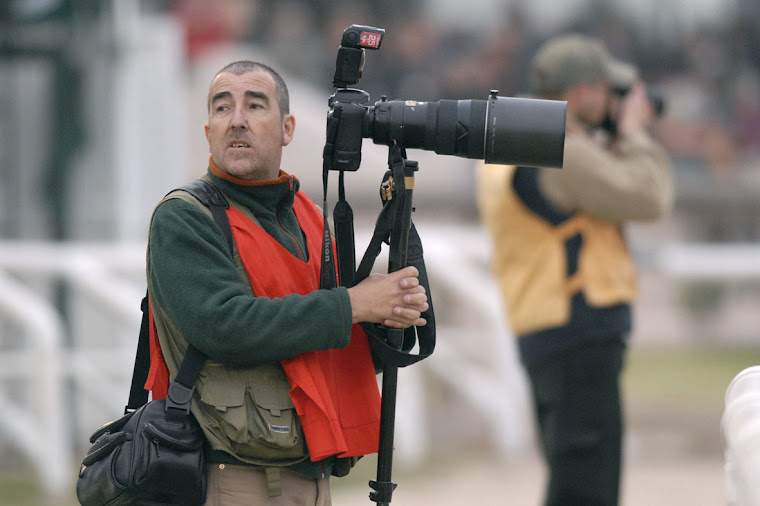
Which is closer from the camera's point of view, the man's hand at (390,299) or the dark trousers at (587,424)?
the man's hand at (390,299)

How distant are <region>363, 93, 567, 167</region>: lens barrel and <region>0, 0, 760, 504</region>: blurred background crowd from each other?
12.8 ft

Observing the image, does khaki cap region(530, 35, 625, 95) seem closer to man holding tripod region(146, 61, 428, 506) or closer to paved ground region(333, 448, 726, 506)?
man holding tripod region(146, 61, 428, 506)

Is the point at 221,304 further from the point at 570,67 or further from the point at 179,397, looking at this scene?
the point at 570,67

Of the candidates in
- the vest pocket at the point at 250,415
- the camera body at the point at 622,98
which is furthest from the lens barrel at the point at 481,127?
the camera body at the point at 622,98

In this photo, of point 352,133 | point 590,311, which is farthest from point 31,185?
point 352,133

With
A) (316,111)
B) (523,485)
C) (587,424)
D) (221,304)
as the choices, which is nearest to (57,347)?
(523,485)

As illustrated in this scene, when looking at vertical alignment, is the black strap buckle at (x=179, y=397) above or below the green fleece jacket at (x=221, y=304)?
below

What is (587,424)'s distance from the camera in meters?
3.96

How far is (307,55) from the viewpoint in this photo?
14273mm

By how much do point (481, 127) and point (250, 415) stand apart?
30.9 inches

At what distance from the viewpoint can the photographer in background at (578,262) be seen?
13.0 ft

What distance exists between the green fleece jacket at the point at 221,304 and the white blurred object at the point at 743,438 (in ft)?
2.62

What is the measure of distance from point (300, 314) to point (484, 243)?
525 centimetres

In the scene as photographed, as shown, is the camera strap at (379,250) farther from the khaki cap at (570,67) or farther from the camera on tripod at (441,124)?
the khaki cap at (570,67)
